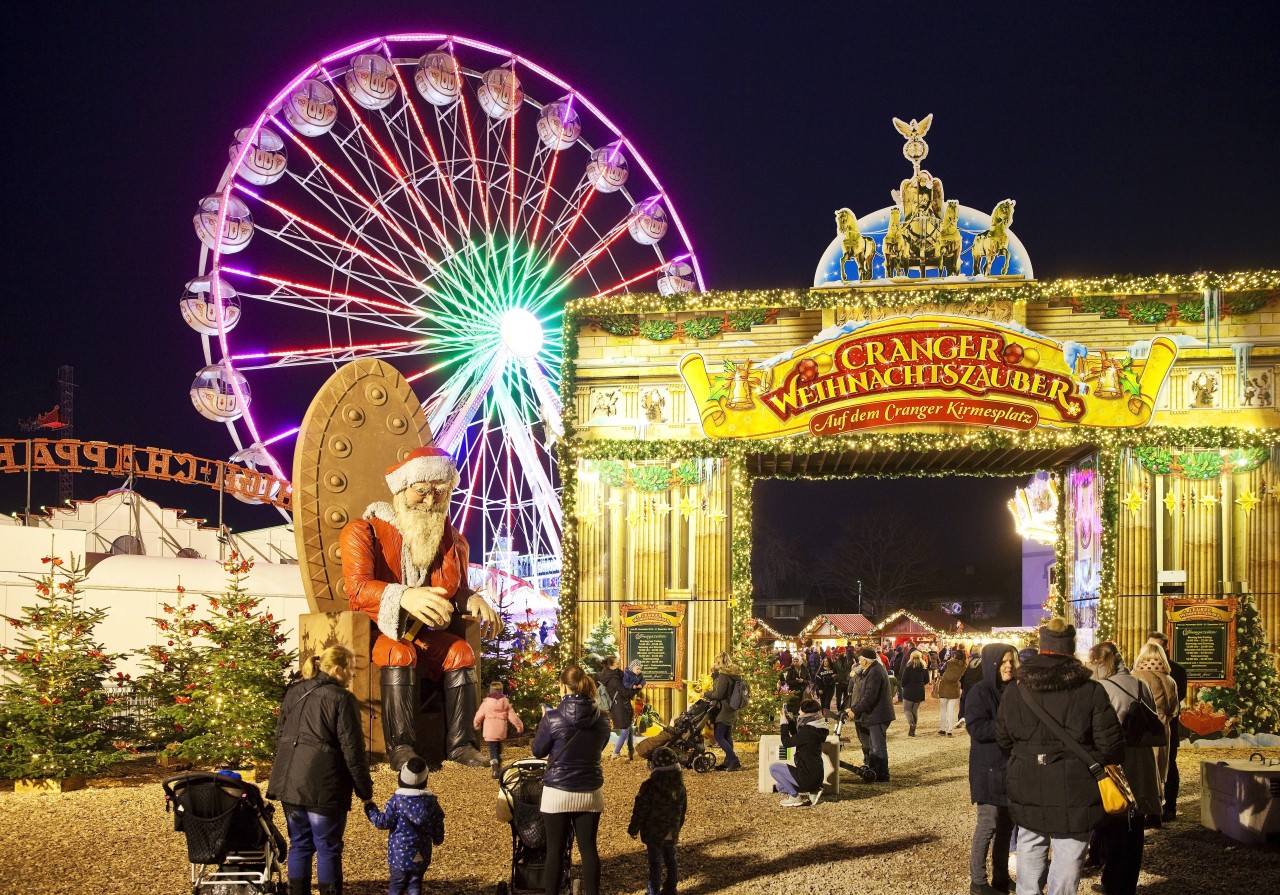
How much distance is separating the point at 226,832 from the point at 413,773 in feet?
3.38

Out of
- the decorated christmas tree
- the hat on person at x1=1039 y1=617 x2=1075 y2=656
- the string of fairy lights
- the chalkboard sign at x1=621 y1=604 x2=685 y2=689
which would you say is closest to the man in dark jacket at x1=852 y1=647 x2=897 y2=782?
the decorated christmas tree

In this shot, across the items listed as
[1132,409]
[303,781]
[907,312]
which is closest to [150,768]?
[303,781]

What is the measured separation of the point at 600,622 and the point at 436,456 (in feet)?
30.8

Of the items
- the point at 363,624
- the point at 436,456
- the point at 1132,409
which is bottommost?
the point at 363,624

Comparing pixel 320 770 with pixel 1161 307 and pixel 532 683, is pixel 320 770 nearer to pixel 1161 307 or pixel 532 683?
pixel 532 683

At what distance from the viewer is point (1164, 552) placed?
658 inches

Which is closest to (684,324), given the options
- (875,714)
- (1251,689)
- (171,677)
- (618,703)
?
(618,703)

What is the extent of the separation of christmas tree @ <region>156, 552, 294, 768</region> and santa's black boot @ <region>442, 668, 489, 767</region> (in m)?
6.05

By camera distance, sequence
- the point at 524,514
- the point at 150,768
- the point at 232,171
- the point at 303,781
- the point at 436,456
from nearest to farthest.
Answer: the point at 303,781 < the point at 436,456 < the point at 150,768 < the point at 232,171 < the point at 524,514

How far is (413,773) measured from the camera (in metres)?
6.21

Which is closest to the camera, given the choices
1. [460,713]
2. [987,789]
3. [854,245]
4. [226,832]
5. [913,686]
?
[226,832]

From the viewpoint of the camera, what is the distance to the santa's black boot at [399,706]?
291 inches

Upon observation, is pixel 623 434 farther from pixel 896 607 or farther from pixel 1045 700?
pixel 896 607

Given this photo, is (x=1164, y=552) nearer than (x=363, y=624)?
No
